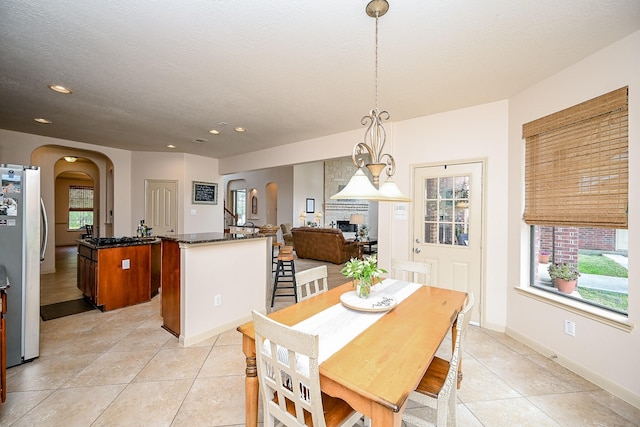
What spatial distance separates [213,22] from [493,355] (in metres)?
3.57

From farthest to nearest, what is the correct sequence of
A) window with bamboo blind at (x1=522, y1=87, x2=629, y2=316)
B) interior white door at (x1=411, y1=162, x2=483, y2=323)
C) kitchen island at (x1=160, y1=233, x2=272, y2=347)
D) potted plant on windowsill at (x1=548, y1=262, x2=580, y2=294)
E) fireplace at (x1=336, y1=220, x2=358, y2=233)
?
fireplace at (x1=336, y1=220, x2=358, y2=233)
interior white door at (x1=411, y1=162, x2=483, y2=323)
kitchen island at (x1=160, y1=233, x2=272, y2=347)
potted plant on windowsill at (x1=548, y1=262, x2=580, y2=294)
window with bamboo blind at (x1=522, y1=87, x2=629, y2=316)

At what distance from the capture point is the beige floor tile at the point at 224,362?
2.23 meters

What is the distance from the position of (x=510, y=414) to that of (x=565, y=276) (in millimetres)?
1396

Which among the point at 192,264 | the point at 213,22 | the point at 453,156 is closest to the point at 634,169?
the point at 453,156

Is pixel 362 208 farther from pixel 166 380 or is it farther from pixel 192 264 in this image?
pixel 166 380

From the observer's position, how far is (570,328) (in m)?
2.30

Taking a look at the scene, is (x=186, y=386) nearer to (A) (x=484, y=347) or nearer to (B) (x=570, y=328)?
(A) (x=484, y=347)

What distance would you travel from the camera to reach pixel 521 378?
7.09ft

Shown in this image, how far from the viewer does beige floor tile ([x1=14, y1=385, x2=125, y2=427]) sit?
5.59 ft

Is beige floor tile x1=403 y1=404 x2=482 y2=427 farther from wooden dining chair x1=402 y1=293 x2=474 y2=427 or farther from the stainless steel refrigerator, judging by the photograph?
the stainless steel refrigerator

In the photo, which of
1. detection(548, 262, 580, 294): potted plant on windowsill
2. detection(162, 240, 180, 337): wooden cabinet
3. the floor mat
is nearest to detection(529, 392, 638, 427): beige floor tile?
detection(548, 262, 580, 294): potted plant on windowsill

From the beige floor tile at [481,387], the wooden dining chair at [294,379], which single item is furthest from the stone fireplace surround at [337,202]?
the wooden dining chair at [294,379]

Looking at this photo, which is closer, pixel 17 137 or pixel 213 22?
pixel 213 22

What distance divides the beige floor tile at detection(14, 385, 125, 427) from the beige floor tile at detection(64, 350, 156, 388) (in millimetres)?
75
